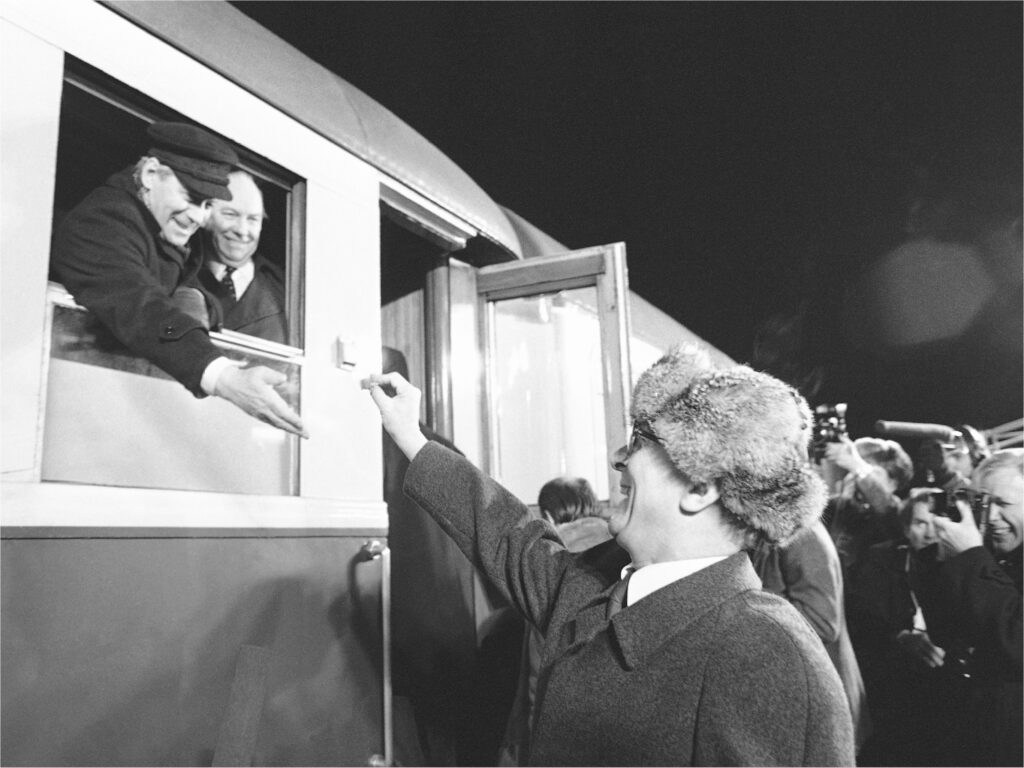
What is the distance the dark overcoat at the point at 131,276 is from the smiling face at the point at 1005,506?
2427mm

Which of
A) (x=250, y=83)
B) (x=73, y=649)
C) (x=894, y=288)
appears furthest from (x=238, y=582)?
(x=894, y=288)

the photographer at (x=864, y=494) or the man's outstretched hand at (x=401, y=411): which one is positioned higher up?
the man's outstretched hand at (x=401, y=411)

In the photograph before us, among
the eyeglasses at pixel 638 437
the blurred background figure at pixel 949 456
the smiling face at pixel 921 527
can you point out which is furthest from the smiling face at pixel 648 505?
Result: the blurred background figure at pixel 949 456

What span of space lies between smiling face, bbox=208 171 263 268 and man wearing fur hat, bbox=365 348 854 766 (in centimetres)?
122

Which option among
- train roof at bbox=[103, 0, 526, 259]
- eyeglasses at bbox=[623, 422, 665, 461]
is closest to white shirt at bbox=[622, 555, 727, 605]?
eyeglasses at bbox=[623, 422, 665, 461]

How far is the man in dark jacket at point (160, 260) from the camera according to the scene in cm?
173

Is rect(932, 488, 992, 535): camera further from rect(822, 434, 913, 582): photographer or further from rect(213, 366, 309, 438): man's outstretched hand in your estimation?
rect(213, 366, 309, 438): man's outstretched hand

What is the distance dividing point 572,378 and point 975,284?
644 centimetres

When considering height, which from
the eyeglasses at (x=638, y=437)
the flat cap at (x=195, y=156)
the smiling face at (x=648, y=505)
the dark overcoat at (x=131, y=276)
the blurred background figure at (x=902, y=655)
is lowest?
the blurred background figure at (x=902, y=655)

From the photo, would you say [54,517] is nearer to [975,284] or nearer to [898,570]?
[898,570]

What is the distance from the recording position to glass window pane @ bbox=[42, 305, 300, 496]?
→ 167 centimetres

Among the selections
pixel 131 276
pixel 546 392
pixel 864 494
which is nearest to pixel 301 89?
pixel 131 276

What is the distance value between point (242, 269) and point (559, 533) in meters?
1.45

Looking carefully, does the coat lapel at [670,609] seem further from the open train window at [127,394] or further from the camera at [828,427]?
the camera at [828,427]
